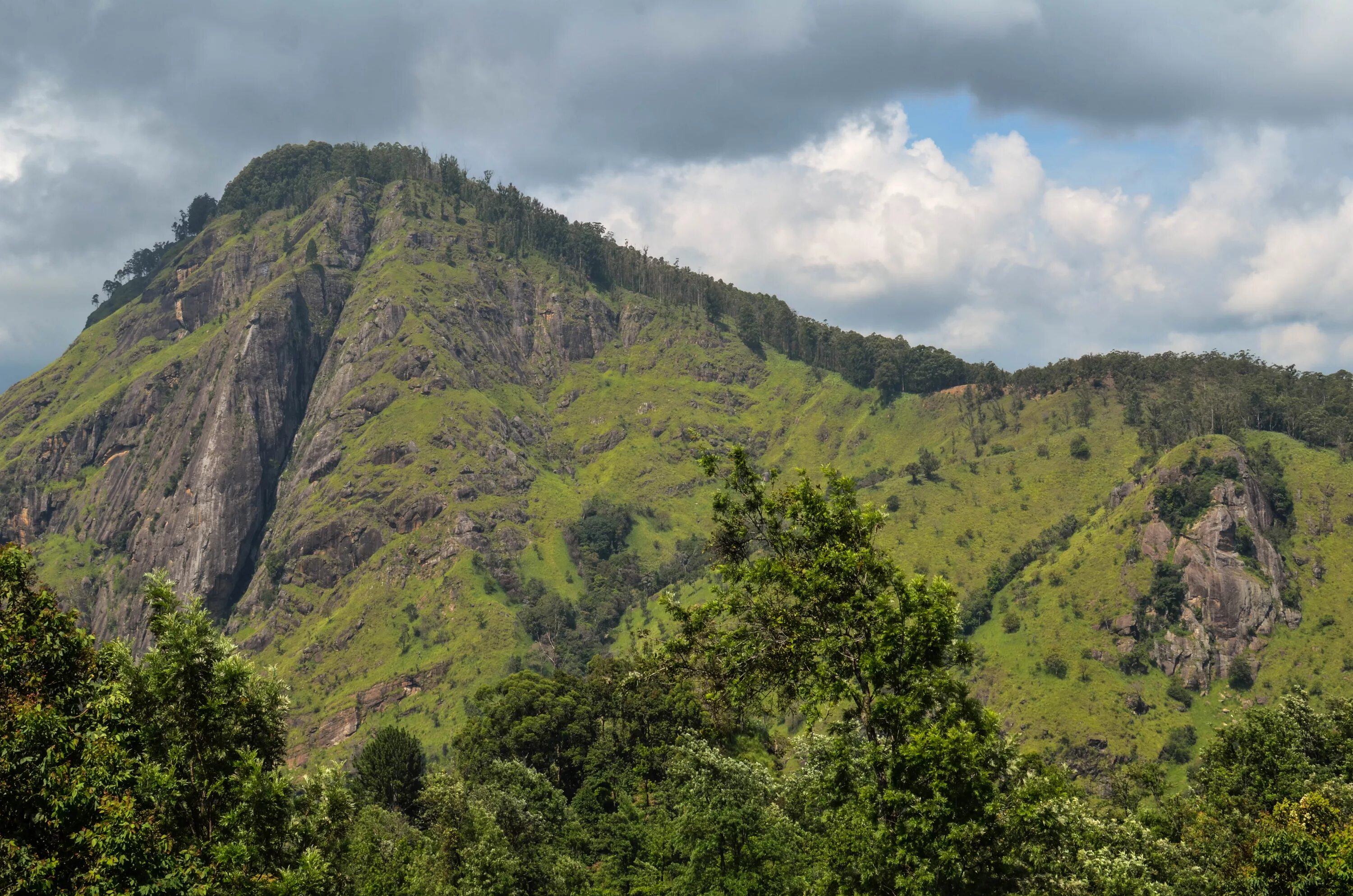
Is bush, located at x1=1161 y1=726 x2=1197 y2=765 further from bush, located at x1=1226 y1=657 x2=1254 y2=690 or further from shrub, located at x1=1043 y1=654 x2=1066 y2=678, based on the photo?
shrub, located at x1=1043 y1=654 x2=1066 y2=678

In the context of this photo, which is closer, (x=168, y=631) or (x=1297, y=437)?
(x=168, y=631)

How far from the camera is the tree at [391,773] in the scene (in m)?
97.6

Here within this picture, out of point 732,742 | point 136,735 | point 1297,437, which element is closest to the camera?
point 136,735

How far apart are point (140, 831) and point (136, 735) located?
14.0 feet

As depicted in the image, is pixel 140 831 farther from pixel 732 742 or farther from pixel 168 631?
pixel 732 742

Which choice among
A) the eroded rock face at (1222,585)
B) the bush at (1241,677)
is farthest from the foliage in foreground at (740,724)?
the eroded rock face at (1222,585)

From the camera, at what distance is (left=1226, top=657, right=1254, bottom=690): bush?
495 ft

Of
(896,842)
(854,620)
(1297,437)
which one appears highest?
(1297,437)

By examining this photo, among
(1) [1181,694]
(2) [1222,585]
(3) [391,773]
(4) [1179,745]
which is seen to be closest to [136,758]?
(3) [391,773]

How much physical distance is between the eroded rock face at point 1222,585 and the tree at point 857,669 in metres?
152

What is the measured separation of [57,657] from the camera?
79.7 feet

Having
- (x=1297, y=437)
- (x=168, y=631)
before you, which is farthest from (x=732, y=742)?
(x=1297, y=437)

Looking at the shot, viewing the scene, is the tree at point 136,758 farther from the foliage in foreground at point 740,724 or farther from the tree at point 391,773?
the tree at point 391,773

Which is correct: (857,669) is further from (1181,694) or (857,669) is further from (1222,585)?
(1222,585)
